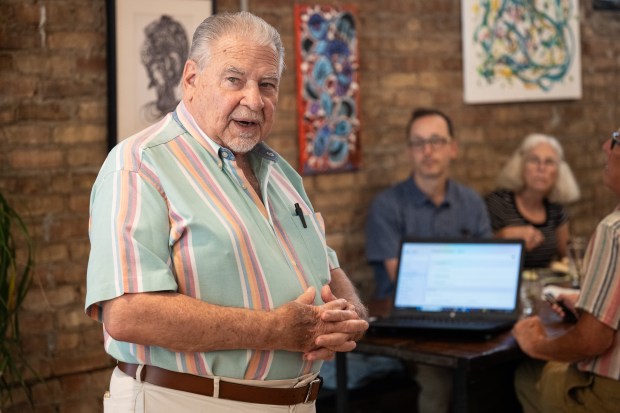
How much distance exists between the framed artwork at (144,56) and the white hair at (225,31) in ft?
5.12

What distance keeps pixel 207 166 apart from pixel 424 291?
168 centimetres

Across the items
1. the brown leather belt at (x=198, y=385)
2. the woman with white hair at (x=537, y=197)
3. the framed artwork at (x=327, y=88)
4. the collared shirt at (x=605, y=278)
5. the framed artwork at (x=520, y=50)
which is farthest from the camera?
the framed artwork at (x=520, y=50)

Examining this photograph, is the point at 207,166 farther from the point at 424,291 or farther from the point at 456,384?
the point at 424,291

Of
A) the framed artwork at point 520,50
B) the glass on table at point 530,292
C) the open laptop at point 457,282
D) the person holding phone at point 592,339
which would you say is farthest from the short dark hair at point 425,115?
the person holding phone at point 592,339

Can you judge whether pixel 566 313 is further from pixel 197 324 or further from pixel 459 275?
pixel 197 324

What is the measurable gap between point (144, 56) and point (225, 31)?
1.70 meters

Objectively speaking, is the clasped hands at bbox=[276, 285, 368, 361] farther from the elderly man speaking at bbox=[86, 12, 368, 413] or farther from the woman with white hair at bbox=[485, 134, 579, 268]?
the woman with white hair at bbox=[485, 134, 579, 268]

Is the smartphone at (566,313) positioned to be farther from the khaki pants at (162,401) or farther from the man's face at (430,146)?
the khaki pants at (162,401)

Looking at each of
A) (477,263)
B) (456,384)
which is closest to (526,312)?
(477,263)

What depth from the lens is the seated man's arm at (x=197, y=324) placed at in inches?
75.3

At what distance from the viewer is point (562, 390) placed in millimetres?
3195

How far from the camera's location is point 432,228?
4.55 m

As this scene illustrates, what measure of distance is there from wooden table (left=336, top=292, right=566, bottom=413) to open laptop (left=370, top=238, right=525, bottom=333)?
10 centimetres

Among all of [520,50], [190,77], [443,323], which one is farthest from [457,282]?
[520,50]
